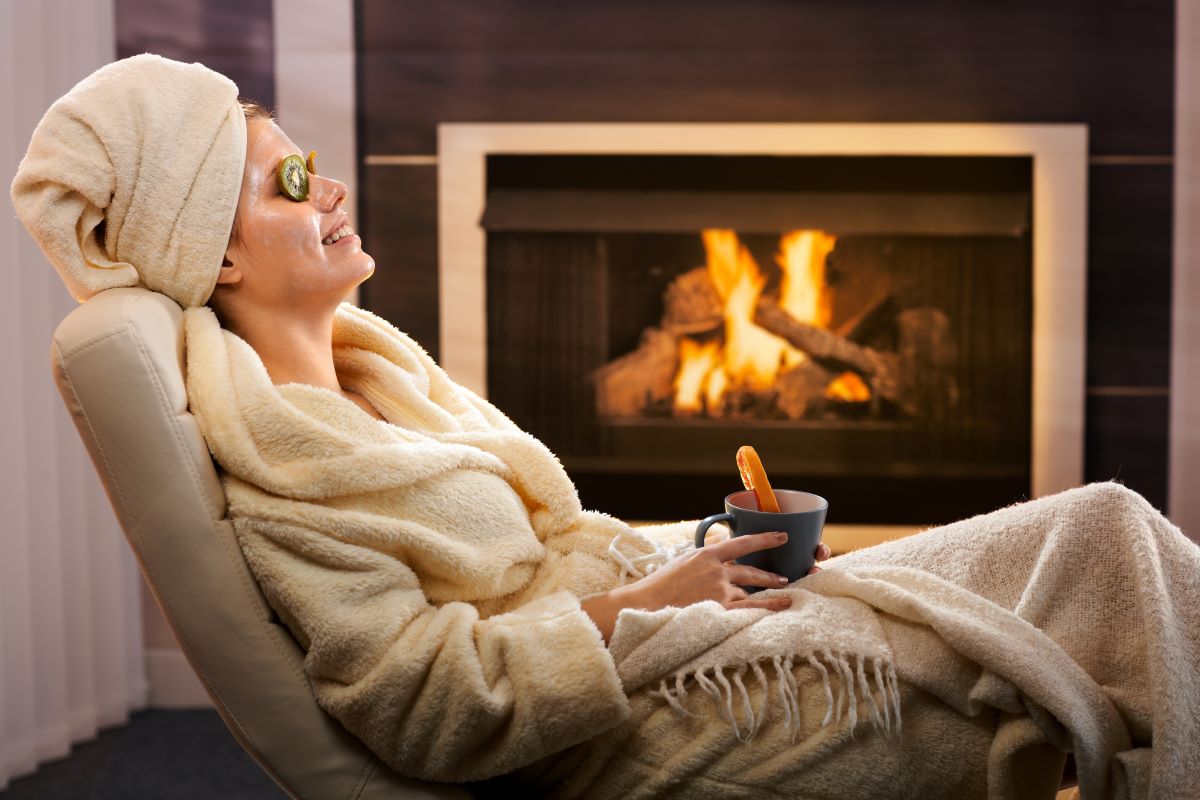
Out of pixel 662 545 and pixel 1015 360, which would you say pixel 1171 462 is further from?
pixel 662 545

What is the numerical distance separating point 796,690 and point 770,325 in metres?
1.66

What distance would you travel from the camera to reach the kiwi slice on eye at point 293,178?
1242 mm

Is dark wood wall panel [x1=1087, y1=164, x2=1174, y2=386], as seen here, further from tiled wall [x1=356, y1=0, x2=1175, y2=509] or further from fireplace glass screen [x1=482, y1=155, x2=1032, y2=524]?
fireplace glass screen [x1=482, y1=155, x2=1032, y2=524]

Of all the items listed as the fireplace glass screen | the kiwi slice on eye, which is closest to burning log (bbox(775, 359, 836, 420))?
the fireplace glass screen

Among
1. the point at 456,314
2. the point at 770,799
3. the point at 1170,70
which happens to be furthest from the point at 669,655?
the point at 1170,70

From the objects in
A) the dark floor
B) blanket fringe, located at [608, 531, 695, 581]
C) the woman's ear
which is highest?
the woman's ear

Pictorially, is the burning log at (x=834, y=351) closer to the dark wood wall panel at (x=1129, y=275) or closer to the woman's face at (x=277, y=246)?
the dark wood wall panel at (x=1129, y=275)

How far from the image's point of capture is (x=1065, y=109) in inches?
98.6

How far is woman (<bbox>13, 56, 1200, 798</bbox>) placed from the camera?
100cm

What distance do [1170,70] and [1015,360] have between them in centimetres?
73

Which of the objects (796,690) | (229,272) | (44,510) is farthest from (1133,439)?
(44,510)

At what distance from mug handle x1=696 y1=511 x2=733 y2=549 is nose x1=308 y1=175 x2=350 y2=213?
0.57 metres

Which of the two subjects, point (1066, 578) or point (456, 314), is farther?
point (456, 314)

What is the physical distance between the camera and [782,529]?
114 cm
